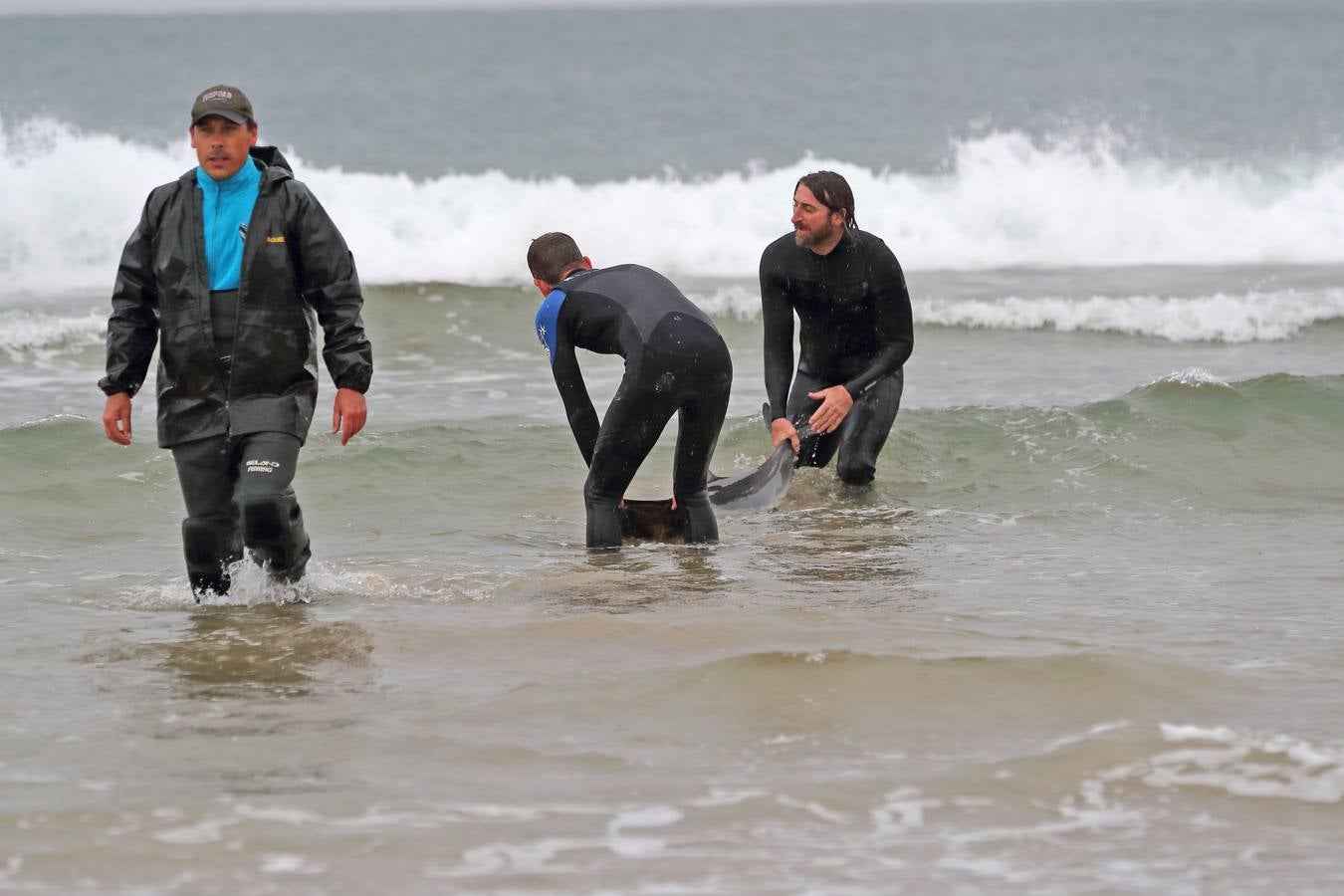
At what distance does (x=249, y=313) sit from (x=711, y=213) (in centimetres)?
2119

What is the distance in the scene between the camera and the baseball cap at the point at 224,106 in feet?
16.5

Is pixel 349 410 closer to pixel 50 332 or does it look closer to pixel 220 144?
pixel 220 144

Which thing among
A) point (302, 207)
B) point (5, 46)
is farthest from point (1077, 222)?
point (5, 46)

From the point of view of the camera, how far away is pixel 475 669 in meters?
5.00

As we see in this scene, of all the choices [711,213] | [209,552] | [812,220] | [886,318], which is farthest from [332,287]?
[711,213]

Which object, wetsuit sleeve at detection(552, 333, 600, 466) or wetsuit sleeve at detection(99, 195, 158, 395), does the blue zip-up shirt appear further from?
wetsuit sleeve at detection(552, 333, 600, 466)

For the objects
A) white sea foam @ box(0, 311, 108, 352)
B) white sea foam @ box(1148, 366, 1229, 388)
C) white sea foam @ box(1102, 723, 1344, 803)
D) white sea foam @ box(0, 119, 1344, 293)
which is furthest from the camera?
white sea foam @ box(0, 119, 1344, 293)

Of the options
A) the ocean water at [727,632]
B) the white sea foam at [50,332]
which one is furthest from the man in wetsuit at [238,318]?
the white sea foam at [50,332]

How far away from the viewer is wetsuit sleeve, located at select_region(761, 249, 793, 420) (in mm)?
7488

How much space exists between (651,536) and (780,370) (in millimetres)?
1072

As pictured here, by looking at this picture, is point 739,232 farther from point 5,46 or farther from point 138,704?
point 5,46

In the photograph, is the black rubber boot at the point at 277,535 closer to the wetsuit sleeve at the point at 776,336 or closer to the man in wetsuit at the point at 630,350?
the man in wetsuit at the point at 630,350

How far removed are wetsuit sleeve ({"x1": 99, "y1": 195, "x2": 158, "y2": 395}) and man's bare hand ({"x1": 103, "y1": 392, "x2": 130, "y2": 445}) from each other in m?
0.02

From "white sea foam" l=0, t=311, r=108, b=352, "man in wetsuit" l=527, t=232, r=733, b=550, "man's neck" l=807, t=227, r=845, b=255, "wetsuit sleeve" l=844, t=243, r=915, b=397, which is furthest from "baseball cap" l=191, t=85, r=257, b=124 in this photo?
"white sea foam" l=0, t=311, r=108, b=352
